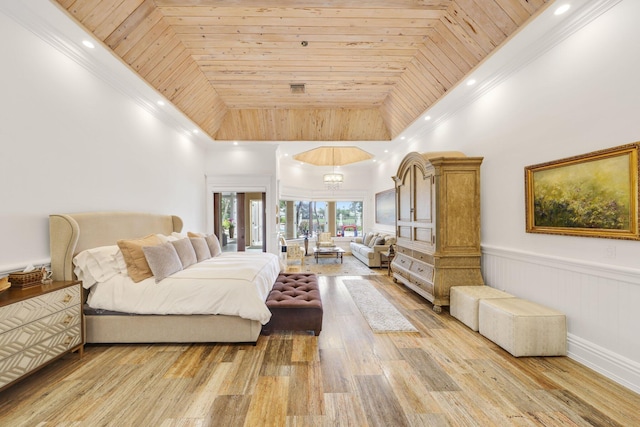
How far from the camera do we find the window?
9.88 m

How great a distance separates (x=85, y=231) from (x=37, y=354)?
1.20 m

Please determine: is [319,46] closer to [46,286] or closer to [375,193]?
[46,286]

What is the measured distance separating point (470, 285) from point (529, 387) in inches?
64.1

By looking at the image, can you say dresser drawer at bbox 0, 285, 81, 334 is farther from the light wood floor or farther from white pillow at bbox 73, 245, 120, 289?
the light wood floor

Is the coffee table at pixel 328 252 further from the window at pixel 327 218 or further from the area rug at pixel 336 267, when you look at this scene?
the window at pixel 327 218

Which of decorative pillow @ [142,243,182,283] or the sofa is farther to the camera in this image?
the sofa

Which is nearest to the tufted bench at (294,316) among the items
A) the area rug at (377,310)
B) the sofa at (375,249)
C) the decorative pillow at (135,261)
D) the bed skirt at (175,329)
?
the bed skirt at (175,329)

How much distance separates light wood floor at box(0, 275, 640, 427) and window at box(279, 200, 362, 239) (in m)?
6.90

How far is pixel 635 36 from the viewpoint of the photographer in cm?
211

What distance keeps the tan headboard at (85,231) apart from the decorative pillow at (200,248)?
0.67 m

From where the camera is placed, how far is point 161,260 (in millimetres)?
3014

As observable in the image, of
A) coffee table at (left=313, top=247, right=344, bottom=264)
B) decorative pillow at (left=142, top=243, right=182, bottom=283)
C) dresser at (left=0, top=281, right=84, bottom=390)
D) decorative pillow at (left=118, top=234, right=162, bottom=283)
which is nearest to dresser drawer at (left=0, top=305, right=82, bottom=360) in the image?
dresser at (left=0, top=281, right=84, bottom=390)

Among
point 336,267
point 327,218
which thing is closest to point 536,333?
point 336,267

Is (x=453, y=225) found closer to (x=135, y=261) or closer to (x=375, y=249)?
(x=375, y=249)
